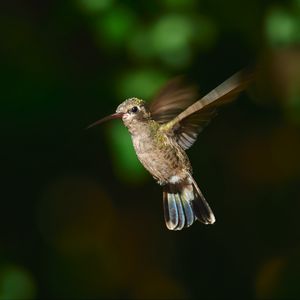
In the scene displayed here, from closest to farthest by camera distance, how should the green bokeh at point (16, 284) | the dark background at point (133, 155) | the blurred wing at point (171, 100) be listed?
1. the blurred wing at point (171, 100)
2. the dark background at point (133, 155)
3. the green bokeh at point (16, 284)

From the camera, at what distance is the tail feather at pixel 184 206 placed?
97 cm

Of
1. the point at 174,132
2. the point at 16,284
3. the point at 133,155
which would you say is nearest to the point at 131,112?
the point at 174,132

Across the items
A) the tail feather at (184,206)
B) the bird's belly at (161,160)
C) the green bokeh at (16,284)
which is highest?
the green bokeh at (16,284)

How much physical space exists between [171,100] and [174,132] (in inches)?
4.7

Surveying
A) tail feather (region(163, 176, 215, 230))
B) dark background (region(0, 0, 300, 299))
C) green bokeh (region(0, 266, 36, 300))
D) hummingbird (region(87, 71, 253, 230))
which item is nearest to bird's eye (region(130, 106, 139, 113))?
hummingbird (region(87, 71, 253, 230))

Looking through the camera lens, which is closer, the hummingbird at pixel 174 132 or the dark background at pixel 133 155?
the hummingbird at pixel 174 132

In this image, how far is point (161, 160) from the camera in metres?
0.98

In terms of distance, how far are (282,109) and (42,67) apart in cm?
80

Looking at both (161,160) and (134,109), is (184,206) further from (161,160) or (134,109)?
(134,109)

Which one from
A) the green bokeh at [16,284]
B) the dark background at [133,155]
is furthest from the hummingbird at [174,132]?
the green bokeh at [16,284]

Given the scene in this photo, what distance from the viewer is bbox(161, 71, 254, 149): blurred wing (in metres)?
0.84

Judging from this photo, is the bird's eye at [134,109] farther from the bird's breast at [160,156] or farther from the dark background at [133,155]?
the dark background at [133,155]

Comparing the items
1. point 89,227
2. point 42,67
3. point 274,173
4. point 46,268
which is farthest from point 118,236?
point 42,67

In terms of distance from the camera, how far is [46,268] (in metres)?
2.76
